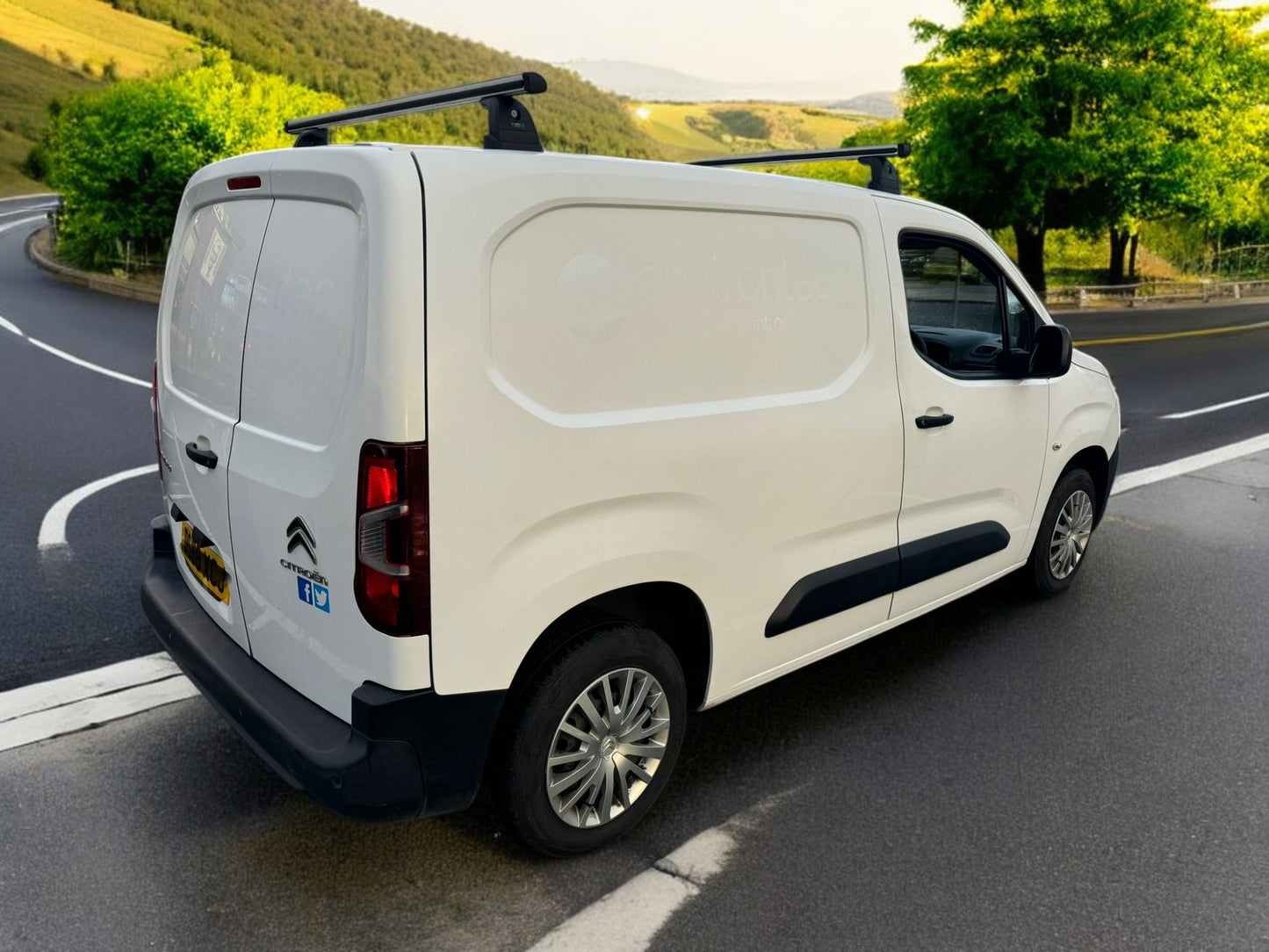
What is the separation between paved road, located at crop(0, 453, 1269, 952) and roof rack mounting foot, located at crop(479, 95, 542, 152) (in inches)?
80.1

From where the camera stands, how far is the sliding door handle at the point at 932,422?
383 cm

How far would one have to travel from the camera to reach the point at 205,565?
338 cm

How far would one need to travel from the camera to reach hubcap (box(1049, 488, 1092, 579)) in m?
5.17

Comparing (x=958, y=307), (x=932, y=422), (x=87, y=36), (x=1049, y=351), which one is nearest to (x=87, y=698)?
(x=932, y=422)

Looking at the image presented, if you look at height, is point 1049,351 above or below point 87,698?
above

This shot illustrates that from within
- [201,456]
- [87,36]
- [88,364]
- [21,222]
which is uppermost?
[87,36]

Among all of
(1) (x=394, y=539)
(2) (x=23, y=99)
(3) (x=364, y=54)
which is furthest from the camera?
(3) (x=364, y=54)

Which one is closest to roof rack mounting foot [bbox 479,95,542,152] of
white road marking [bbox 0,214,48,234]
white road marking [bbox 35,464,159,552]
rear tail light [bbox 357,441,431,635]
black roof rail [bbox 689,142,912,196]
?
rear tail light [bbox 357,441,431,635]

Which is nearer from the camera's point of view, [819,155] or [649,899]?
[649,899]

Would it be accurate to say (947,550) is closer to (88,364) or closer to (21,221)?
(88,364)

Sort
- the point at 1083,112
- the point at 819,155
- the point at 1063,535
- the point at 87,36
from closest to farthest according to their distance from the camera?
the point at 819,155 < the point at 1063,535 < the point at 1083,112 < the point at 87,36

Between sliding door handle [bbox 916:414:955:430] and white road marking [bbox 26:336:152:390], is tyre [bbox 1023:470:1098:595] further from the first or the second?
white road marking [bbox 26:336:152:390]

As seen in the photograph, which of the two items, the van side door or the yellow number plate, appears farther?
the van side door

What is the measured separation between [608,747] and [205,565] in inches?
56.6
